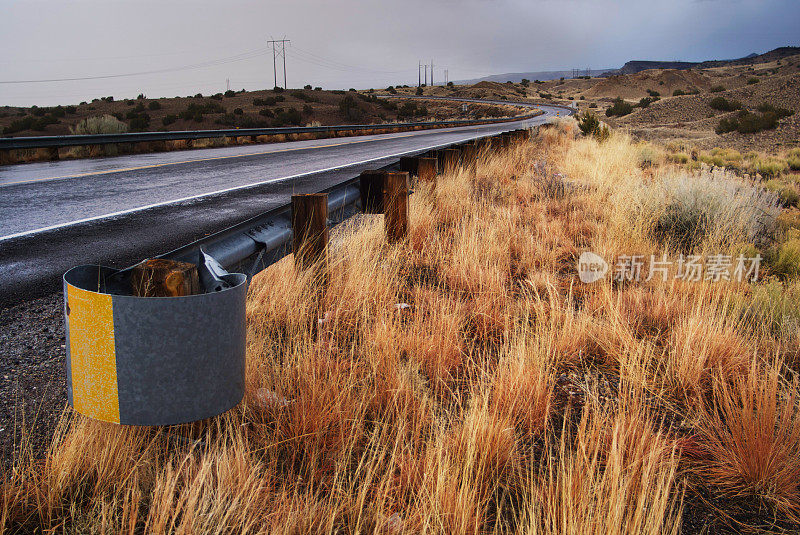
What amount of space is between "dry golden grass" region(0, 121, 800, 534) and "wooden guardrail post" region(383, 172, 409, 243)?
→ 589 millimetres

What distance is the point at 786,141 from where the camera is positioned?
23266 mm

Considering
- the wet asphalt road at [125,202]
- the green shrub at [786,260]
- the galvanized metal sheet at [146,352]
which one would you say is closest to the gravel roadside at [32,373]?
the wet asphalt road at [125,202]

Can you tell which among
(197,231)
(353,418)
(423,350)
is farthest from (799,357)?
(197,231)

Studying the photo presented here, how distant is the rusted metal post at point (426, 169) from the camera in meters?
6.40

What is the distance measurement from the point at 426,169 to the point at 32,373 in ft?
15.1

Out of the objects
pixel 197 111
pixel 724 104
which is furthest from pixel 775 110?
pixel 197 111

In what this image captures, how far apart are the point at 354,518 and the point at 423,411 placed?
619mm

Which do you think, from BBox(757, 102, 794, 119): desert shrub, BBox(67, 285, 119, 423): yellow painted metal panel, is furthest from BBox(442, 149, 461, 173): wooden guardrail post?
BBox(757, 102, 794, 119): desert shrub

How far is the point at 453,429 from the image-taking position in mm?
2328

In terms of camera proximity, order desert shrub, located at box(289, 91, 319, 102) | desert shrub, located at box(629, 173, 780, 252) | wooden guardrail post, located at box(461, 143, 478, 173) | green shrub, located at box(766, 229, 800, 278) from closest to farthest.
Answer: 1. green shrub, located at box(766, 229, 800, 278)
2. desert shrub, located at box(629, 173, 780, 252)
3. wooden guardrail post, located at box(461, 143, 478, 173)
4. desert shrub, located at box(289, 91, 319, 102)

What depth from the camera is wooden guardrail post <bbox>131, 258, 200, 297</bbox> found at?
5.85ft

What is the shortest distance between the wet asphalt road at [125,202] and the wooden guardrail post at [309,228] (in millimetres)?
1626

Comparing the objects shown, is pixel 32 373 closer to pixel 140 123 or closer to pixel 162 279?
pixel 162 279

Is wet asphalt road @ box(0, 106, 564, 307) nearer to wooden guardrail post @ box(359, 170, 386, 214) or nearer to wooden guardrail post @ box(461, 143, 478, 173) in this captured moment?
wooden guardrail post @ box(359, 170, 386, 214)
